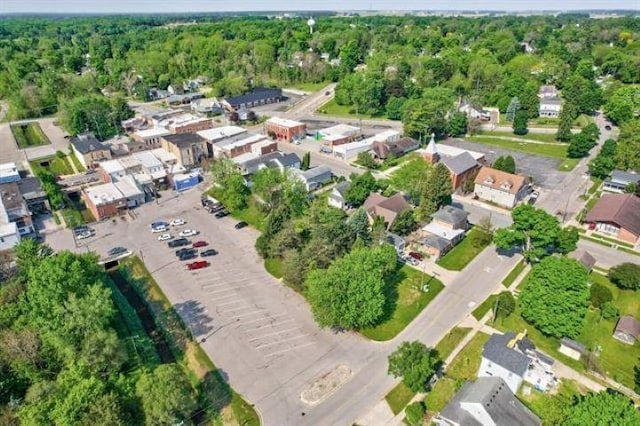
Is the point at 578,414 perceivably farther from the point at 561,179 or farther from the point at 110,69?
the point at 110,69

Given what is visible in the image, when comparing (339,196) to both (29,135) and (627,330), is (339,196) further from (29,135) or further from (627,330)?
(29,135)

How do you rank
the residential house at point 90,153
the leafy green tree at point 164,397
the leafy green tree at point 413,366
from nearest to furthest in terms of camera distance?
1. the leafy green tree at point 164,397
2. the leafy green tree at point 413,366
3. the residential house at point 90,153

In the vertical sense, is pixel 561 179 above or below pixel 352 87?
below

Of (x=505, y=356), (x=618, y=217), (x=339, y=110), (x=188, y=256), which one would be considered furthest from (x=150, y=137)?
(x=618, y=217)

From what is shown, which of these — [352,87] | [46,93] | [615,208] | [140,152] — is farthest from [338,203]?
[46,93]

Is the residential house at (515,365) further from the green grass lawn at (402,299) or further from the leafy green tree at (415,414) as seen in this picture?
the green grass lawn at (402,299)

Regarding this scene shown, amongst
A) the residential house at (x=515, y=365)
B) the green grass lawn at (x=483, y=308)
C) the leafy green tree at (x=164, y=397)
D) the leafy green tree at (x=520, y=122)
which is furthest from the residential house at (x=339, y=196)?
the leafy green tree at (x=520, y=122)

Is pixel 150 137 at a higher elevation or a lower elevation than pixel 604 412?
higher
